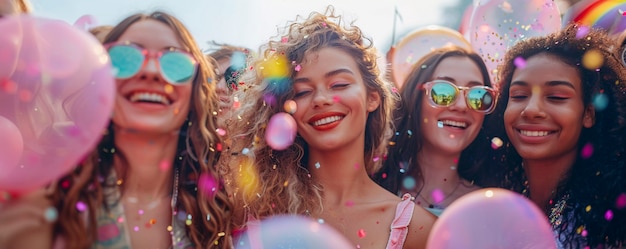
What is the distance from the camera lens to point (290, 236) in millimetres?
2510

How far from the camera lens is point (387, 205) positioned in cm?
311

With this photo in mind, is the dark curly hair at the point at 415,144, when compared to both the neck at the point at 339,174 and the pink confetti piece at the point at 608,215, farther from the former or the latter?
the pink confetti piece at the point at 608,215

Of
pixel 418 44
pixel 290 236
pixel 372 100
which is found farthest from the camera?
pixel 418 44

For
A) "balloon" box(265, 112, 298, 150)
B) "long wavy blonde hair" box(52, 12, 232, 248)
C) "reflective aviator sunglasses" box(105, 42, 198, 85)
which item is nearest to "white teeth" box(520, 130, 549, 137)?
"balloon" box(265, 112, 298, 150)

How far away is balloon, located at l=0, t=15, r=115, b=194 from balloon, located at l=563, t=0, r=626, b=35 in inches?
112

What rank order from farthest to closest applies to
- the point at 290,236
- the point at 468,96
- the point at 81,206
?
the point at 468,96
the point at 290,236
the point at 81,206

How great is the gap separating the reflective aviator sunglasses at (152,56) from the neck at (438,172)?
1617 millimetres

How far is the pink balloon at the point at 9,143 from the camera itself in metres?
2.13

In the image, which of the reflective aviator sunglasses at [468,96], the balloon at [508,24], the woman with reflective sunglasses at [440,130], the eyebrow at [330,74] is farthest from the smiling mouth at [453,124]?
the eyebrow at [330,74]

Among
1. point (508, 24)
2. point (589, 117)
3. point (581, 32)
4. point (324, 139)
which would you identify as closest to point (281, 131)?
point (324, 139)

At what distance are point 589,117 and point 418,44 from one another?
1.64 m

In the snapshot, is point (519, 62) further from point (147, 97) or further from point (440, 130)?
point (147, 97)

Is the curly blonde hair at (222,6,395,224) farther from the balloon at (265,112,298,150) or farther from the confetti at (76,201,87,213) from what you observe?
the confetti at (76,201,87,213)

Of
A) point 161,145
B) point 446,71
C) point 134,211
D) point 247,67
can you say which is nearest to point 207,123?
point 161,145
